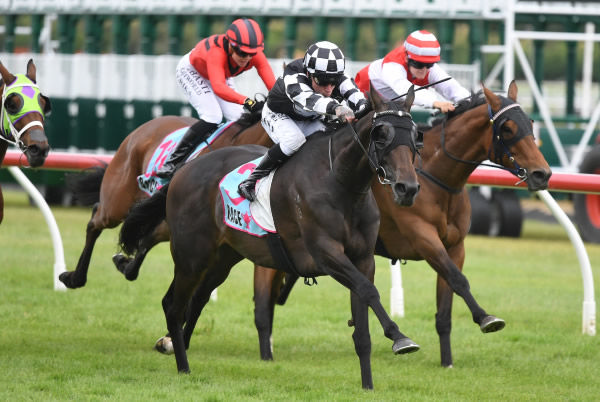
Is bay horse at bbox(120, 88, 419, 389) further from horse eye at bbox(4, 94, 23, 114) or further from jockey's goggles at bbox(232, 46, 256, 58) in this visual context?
jockey's goggles at bbox(232, 46, 256, 58)

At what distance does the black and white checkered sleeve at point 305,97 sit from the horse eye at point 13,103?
1435 millimetres

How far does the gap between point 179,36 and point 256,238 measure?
35.4 ft

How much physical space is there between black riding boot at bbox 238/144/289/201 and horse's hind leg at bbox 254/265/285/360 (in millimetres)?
1064

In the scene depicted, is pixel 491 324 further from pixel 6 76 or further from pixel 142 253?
pixel 6 76

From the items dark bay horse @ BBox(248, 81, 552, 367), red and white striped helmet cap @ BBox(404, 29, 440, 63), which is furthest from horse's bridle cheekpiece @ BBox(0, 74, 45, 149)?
red and white striped helmet cap @ BBox(404, 29, 440, 63)

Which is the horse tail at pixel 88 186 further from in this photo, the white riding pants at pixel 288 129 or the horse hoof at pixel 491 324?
the horse hoof at pixel 491 324

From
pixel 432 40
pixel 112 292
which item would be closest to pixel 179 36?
pixel 112 292

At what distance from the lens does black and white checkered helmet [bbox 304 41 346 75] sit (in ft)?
18.8

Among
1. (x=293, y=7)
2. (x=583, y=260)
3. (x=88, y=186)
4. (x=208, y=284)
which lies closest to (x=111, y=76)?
(x=293, y=7)

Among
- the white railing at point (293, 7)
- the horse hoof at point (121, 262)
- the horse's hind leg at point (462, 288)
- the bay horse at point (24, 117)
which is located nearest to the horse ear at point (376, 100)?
the horse's hind leg at point (462, 288)

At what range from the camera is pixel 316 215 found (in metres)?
5.52

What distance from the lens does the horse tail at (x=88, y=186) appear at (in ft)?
27.3

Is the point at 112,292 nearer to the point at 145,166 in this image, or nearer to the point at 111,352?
the point at 145,166

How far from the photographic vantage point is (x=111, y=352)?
6777mm
